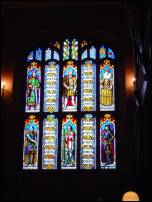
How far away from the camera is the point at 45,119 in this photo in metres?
13.5

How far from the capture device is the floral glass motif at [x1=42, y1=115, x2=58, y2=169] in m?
13.2

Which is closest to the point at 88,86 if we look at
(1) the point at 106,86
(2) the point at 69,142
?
(1) the point at 106,86

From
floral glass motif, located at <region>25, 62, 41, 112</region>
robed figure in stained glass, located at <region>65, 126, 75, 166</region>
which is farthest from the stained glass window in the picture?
robed figure in stained glass, located at <region>65, 126, 75, 166</region>

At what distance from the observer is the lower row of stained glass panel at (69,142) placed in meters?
13.1

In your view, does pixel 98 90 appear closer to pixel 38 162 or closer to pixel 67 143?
pixel 67 143

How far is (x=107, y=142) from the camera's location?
1312cm

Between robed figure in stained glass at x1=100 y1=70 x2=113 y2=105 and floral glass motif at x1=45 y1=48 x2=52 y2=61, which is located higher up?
floral glass motif at x1=45 y1=48 x2=52 y2=61

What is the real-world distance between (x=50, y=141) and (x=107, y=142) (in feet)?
5.40

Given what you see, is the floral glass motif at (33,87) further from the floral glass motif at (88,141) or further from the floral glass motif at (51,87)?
the floral glass motif at (88,141)

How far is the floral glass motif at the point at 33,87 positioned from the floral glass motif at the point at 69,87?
79 cm

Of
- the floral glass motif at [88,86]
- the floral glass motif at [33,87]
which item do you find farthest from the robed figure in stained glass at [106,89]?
the floral glass motif at [33,87]

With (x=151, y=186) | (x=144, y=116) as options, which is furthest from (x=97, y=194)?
(x=151, y=186)

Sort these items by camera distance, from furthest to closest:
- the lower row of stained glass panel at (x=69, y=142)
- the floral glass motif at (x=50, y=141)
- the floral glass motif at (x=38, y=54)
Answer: the floral glass motif at (x=38, y=54)
the floral glass motif at (x=50, y=141)
the lower row of stained glass panel at (x=69, y=142)

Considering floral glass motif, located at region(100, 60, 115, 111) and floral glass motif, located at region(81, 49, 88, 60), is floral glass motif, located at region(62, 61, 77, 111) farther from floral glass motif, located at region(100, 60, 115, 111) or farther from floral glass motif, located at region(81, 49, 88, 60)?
floral glass motif, located at region(100, 60, 115, 111)
